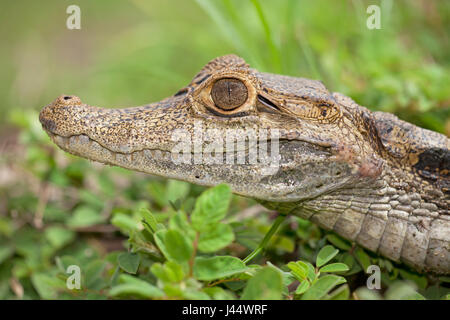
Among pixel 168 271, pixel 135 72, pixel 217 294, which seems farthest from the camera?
pixel 135 72

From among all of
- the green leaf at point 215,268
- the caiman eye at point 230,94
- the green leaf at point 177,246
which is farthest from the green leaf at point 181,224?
the caiman eye at point 230,94

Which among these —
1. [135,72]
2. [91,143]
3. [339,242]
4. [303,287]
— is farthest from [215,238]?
[135,72]

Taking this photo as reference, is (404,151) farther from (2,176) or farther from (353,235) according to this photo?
(2,176)

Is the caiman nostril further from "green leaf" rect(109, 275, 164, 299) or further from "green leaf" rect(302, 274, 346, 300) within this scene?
"green leaf" rect(302, 274, 346, 300)

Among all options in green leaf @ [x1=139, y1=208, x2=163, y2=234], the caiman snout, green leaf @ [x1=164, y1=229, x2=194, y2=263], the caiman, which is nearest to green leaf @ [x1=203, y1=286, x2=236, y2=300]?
green leaf @ [x1=164, y1=229, x2=194, y2=263]

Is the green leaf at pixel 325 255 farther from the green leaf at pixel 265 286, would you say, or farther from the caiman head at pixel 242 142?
the green leaf at pixel 265 286

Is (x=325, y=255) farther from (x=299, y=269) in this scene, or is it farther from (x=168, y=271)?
(x=168, y=271)
